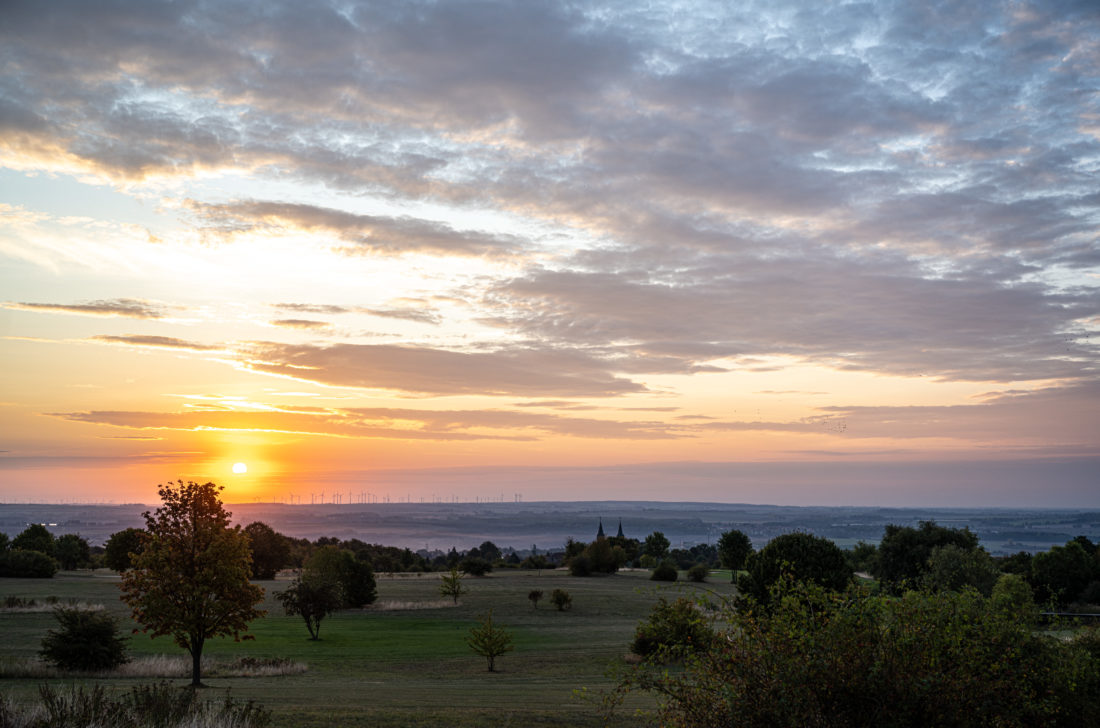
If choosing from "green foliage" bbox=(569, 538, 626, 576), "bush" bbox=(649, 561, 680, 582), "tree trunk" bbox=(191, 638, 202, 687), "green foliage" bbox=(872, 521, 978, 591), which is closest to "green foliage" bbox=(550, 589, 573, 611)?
"bush" bbox=(649, 561, 680, 582)

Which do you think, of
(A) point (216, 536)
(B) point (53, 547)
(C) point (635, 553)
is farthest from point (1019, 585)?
(C) point (635, 553)

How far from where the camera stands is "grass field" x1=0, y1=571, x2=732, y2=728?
65.6ft

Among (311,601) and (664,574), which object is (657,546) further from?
(311,601)

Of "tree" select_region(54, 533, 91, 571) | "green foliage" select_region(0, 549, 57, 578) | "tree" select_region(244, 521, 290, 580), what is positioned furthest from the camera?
"tree" select_region(54, 533, 91, 571)

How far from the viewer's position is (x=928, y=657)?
9.07 m

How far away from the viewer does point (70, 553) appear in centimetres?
10225

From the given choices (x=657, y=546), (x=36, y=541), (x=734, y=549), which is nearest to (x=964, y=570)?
(x=734, y=549)

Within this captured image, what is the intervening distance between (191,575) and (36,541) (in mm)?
88252

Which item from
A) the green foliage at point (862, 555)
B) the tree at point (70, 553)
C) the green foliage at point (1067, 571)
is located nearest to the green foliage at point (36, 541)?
the tree at point (70, 553)

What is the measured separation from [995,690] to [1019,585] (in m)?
32.9

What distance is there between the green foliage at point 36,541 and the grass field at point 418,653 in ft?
47.9

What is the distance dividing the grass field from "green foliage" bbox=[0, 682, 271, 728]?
234 cm

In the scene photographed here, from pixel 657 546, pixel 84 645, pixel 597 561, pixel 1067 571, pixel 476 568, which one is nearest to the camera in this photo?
pixel 84 645

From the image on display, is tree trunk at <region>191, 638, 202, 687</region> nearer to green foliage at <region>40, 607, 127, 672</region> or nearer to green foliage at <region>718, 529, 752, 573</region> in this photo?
green foliage at <region>40, 607, 127, 672</region>
